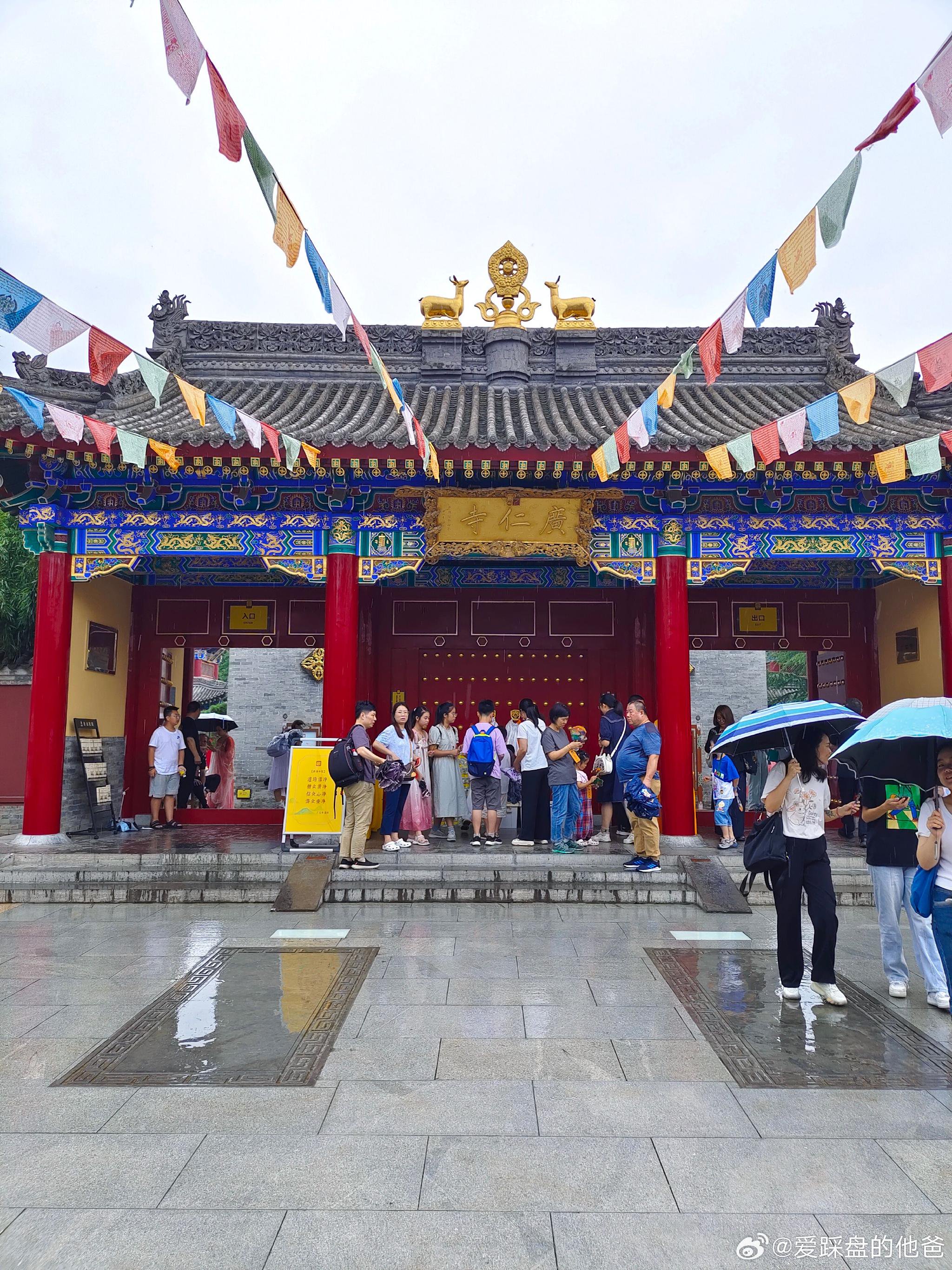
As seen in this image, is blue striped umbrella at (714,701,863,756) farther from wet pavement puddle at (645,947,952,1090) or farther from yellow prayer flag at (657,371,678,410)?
yellow prayer flag at (657,371,678,410)

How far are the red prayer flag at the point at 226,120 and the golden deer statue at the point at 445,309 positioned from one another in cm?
847

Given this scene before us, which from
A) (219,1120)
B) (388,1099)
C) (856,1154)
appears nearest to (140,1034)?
(219,1120)

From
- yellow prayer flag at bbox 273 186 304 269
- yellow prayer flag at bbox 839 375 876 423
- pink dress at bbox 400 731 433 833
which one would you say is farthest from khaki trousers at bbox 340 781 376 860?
yellow prayer flag at bbox 839 375 876 423

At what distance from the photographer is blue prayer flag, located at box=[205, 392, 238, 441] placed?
738cm

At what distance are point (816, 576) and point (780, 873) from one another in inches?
300

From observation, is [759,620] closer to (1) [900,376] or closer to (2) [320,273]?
(1) [900,376]

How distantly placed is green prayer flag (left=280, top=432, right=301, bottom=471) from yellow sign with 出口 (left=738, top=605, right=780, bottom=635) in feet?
21.4

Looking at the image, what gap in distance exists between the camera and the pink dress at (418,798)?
931 cm

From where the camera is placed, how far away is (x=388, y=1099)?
3.56 meters

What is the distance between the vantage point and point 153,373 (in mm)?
6176

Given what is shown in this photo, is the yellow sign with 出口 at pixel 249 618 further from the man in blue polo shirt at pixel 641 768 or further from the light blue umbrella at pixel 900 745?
the light blue umbrella at pixel 900 745

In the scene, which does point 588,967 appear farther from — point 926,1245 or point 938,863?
point 926,1245

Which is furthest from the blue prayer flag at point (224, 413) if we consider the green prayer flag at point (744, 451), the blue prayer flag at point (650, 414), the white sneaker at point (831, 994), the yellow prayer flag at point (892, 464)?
the white sneaker at point (831, 994)

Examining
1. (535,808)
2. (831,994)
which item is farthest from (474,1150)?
(535,808)
